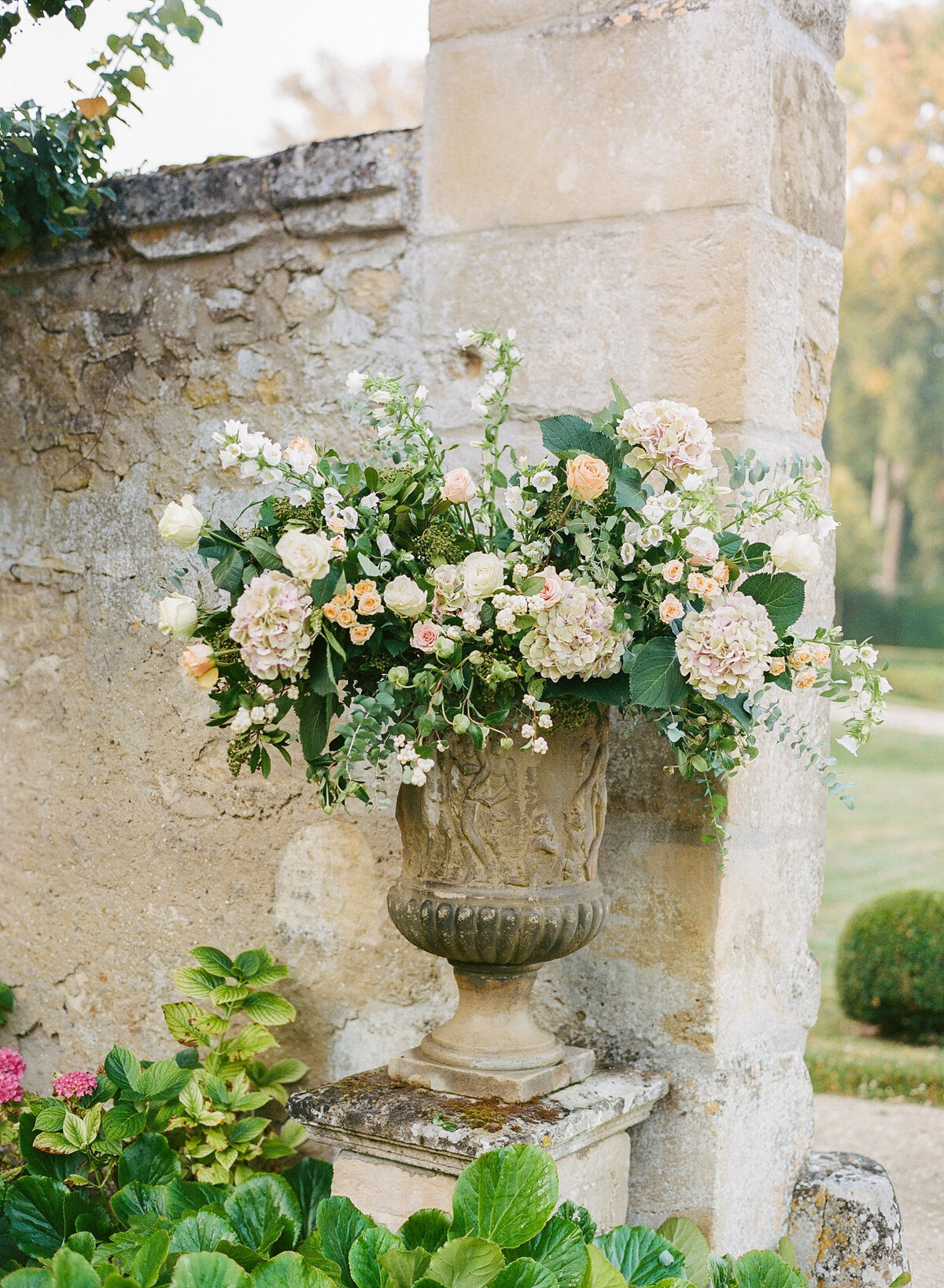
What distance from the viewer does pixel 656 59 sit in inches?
80.7

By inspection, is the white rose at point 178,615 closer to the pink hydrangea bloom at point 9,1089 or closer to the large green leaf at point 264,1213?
the large green leaf at point 264,1213

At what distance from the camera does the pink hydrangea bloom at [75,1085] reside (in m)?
2.18

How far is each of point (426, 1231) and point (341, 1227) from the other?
14 cm

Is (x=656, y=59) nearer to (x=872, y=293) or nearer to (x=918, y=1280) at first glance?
(x=918, y=1280)

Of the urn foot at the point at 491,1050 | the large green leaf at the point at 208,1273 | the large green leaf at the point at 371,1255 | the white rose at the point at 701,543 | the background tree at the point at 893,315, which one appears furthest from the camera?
the background tree at the point at 893,315

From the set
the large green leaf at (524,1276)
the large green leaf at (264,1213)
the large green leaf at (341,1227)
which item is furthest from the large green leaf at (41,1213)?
the large green leaf at (524,1276)

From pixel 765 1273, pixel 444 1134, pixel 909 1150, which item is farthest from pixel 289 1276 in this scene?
pixel 909 1150

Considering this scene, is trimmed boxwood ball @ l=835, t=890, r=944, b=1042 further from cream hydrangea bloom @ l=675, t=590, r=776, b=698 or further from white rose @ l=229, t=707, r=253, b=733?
white rose @ l=229, t=707, r=253, b=733

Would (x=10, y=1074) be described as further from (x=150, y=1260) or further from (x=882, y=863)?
(x=882, y=863)

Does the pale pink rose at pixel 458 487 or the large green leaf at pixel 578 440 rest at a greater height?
the large green leaf at pixel 578 440

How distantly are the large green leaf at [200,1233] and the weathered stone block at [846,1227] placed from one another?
1067mm

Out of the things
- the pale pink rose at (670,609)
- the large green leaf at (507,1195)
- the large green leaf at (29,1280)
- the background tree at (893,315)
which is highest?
the background tree at (893,315)

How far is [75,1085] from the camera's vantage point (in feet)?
7.18

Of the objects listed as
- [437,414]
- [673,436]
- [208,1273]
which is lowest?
[208,1273]
